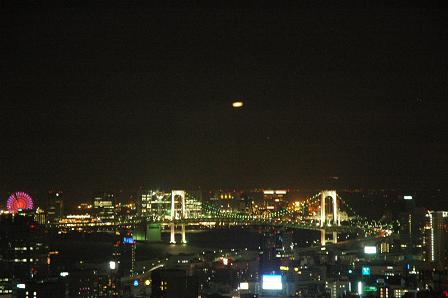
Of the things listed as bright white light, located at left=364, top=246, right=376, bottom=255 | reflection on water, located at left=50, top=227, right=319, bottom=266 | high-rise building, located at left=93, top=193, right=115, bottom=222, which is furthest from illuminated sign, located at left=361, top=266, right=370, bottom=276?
high-rise building, located at left=93, top=193, right=115, bottom=222

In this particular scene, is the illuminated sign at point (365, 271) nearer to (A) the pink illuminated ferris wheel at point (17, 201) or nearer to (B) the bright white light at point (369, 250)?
(B) the bright white light at point (369, 250)

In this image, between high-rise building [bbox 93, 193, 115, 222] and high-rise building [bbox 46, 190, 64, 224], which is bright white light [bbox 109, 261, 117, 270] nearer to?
high-rise building [bbox 46, 190, 64, 224]

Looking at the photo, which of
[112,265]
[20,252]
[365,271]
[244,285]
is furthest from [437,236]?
[20,252]

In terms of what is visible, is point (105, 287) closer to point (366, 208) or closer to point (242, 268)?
point (242, 268)

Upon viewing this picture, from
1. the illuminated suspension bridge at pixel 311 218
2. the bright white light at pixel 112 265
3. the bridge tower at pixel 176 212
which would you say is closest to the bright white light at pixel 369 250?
the illuminated suspension bridge at pixel 311 218

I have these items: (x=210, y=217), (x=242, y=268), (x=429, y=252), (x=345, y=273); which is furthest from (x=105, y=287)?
(x=210, y=217)
